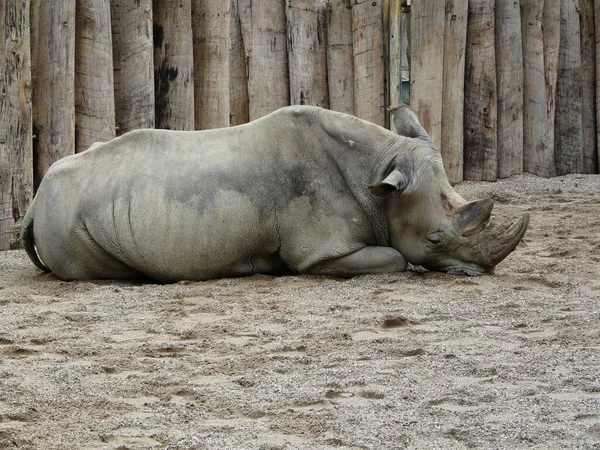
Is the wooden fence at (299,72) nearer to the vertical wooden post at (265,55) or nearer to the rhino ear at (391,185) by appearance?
the vertical wooden post at (265,55)

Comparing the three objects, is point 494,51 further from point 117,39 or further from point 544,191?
point 117,39

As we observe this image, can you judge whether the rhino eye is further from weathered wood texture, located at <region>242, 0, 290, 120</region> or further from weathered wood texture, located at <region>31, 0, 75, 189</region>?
weathered wood texture, located at <region>242, 0, 290, 120</region>

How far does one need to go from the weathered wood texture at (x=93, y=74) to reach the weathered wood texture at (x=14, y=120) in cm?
68

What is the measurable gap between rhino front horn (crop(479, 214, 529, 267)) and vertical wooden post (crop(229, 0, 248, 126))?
16.4 ft

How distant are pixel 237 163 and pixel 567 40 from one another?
21.4ft

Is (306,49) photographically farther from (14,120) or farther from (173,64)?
(14,120)

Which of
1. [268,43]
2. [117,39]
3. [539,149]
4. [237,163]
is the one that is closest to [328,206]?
[237,163]

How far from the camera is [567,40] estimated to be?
43.6 ft

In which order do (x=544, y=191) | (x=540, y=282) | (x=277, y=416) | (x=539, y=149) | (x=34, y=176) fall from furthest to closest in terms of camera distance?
(x=539, y=149) → (x=544, y=191) → (x=34, y=176) → (x=540, y=282) → (x=277, y=416)

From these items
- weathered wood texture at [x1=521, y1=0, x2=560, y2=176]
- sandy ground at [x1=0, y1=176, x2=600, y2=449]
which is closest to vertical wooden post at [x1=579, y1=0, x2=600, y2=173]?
weathered wood texture at [x1=521, y1=0, x2=560, y2=176]

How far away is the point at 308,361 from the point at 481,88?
25.1 ft

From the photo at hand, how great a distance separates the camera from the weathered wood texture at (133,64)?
10625 mm

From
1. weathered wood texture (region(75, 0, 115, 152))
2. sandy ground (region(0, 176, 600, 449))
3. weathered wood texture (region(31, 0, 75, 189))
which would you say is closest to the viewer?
sandy ground (region(0, 176, 600, 449))

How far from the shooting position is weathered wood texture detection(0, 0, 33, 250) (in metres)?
9.36
